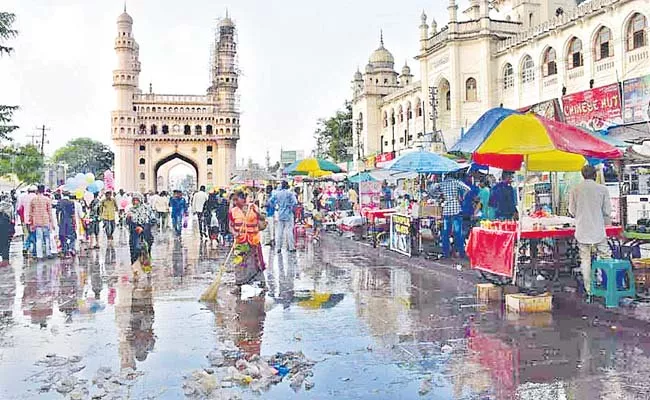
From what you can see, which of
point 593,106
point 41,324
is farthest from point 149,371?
point 593,106

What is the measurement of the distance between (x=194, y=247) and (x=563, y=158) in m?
10.3

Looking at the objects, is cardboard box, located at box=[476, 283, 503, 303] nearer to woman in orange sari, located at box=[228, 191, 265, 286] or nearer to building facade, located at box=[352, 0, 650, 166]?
woman in orange sari, located at box=[228, 191, 265, 286]

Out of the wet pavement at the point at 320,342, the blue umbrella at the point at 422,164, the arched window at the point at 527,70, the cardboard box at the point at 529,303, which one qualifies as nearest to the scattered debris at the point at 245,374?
the wet pavement at the point at 320,342

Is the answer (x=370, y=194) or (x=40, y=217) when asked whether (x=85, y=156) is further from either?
(x=40, y=217)

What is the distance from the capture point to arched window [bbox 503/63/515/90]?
3262 cm

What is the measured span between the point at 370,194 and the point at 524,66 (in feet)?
39.2

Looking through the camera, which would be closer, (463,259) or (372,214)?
(463,259)

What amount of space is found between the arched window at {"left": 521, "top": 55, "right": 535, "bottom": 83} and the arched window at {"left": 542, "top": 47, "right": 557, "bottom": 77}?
809mm

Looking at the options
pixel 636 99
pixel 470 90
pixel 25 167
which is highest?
pixel 470 90

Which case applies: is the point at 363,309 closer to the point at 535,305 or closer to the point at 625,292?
the point at 535,305

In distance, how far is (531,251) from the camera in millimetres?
9078

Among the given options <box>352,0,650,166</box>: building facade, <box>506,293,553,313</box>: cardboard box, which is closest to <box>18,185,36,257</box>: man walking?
<box>506,293,553,313</box>: cardboard box

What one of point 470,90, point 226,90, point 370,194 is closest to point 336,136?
point 226,90

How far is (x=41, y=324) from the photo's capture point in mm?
7699
